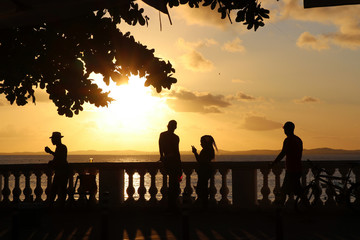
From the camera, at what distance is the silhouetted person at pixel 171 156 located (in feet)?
42.1

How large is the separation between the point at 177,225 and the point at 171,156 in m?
1.99

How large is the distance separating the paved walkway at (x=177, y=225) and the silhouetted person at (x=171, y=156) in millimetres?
613

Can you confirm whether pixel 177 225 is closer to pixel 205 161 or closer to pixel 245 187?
pixel 205 161

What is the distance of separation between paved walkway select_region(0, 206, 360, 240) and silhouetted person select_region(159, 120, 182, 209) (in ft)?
2.01

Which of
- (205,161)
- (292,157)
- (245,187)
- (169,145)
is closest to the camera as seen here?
(292,157)

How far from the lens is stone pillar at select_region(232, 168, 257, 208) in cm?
1342

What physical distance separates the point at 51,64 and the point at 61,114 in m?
1.67

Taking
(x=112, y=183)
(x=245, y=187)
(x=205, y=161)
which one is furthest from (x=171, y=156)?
(x=245, y=187)

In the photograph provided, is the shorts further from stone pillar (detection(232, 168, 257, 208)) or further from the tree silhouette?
the tree silhouette

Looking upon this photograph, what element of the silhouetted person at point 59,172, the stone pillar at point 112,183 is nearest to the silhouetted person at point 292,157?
the stone pillar at point 112,183

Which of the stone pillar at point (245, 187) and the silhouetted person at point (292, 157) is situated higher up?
the silhouetted person at point (292, 157)

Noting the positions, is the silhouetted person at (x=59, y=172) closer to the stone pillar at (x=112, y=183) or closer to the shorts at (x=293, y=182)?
the stone pillar at (x=112, y=183)

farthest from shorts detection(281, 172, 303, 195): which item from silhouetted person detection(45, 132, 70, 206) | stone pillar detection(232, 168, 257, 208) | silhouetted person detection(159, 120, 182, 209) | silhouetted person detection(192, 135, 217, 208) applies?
silhouetted person detection(45, 132, 70, 206)

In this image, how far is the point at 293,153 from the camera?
11.7 m
